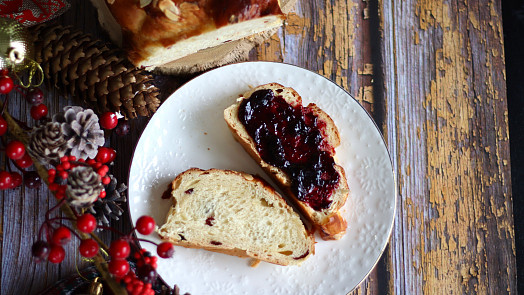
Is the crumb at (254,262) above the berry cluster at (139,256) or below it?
below

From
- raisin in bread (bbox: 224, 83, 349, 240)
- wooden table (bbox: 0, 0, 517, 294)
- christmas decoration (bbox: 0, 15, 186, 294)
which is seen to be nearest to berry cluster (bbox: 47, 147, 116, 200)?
christmas decoration (bbox: 0, 15, 186, 294)

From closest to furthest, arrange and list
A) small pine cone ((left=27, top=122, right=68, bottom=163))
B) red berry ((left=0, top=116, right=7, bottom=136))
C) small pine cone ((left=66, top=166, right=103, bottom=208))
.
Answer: small pine cone ((left=66, top=166, right=103, bottom=208)), small pine cone ((left=27, top=122, right=68, bottom=163)), red berry ((left=0, top=116, right=7, bottom=136))

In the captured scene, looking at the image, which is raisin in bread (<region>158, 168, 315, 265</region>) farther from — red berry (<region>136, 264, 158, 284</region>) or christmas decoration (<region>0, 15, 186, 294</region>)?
red berry (<region>136, 264, 158, 284</region>)

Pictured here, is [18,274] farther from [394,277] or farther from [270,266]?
[394,277]

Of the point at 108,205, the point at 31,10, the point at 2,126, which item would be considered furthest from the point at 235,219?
the point at 31,10

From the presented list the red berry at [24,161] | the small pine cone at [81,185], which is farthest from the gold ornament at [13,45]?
the small pine cone at [81,185]

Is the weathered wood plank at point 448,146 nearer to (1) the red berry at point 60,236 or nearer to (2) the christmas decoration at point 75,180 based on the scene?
(2) the christmas decoration at point 75,180

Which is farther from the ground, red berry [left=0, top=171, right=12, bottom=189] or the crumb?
red berry [left=0, top=171, right=12, bottom=189]
